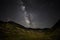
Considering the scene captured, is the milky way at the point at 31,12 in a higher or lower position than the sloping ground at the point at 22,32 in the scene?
higher

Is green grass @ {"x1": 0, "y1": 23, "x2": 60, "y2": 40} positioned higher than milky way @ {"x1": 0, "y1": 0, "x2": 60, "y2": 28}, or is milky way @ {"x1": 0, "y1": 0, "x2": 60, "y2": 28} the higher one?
milky way @ {"x1": 0, "y1": 0, "x2": 60, "y2": 28}

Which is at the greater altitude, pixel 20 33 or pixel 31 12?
pixel 31 12

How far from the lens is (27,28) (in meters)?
1.67

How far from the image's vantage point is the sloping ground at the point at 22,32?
5.33 ft

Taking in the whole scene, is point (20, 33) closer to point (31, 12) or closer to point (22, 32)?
point (22, 32)

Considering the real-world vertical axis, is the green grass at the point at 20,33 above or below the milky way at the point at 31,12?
below

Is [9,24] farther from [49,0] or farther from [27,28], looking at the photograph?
[49,0]

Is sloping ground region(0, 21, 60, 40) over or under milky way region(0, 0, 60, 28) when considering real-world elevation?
under

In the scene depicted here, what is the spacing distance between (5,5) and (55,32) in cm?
71

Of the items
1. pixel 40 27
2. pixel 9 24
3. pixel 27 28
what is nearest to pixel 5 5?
pixel 9 24

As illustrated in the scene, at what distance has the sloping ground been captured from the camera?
1623 mm

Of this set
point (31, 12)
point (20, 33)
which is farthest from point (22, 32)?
point (31, 12)

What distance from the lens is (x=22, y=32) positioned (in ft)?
5.47

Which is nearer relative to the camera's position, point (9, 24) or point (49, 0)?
point (9, 24)
